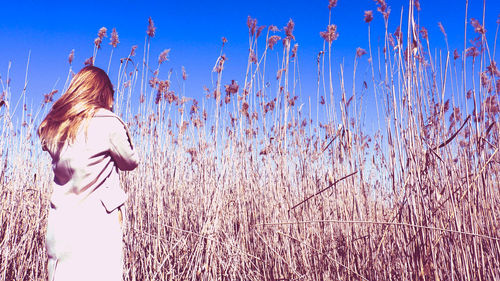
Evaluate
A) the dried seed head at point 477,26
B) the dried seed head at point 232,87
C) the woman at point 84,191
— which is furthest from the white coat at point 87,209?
the dried seed head at point 477,26

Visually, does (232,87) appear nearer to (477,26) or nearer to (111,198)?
(111,198)

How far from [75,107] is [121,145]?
0.27m

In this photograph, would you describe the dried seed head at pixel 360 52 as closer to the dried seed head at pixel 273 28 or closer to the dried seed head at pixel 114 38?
the dried seed head at pixel 273 28

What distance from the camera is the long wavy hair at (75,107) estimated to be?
4.98 feet

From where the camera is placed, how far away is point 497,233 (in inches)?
57.9

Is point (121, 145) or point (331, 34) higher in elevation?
point (331, 34)

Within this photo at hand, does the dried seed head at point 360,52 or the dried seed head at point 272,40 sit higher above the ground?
the dried seed head at point 272,40

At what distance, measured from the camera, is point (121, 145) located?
1567mm

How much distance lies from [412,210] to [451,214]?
0.52 ft

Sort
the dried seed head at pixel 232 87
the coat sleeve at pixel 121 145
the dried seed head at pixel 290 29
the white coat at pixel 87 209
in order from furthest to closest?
1. the dried seed head at pixel 232 87
2. the dried seed head at pixel 290 29
3. the coat sleeve at pixel 121 145
4. the white coat at pixel 87 209

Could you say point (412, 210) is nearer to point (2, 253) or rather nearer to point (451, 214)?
point (451, 214)

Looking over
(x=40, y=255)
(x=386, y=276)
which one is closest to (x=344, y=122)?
(x=386, y=276)

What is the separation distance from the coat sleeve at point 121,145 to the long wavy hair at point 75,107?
0.12 metres

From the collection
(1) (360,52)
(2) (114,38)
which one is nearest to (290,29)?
(1) (360,52)
